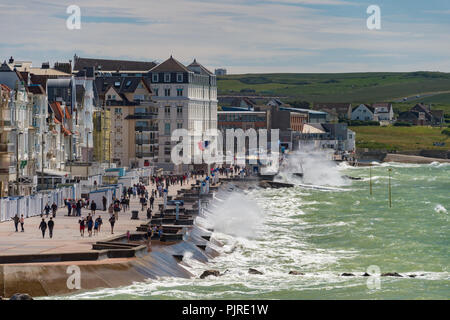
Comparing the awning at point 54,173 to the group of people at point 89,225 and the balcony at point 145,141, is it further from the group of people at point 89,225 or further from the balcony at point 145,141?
the balcony at point 145,141

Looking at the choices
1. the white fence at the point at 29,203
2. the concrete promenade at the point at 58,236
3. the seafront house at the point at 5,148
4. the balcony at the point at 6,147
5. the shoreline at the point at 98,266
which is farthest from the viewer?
the balcony at the point at 6,147

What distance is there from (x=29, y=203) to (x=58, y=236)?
12272 mm

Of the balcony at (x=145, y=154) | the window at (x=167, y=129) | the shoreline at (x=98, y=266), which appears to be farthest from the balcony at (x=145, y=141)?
the shoreline at (x=98, y=266)

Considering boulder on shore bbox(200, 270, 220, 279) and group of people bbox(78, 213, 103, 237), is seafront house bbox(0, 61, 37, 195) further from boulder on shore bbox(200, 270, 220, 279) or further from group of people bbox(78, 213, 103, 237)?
boulder on shore bbox(200, 270, 220, 279)

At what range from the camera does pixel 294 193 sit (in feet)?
424

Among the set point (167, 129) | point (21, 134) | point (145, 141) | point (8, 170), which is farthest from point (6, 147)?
point (167, 129)

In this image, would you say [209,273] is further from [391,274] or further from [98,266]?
[391,274]

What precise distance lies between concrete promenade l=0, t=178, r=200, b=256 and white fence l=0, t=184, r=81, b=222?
2.85 feet

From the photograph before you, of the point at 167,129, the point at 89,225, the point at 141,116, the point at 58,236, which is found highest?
the point at 141,116

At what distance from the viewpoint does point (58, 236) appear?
2216 inches

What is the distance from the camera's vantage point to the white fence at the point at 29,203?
6469 cm

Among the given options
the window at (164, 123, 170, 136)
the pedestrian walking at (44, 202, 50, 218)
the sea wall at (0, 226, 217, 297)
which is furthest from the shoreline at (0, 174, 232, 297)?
the window at (164, 123, 170, 136)

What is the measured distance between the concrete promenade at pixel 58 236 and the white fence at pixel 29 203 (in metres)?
0.87
